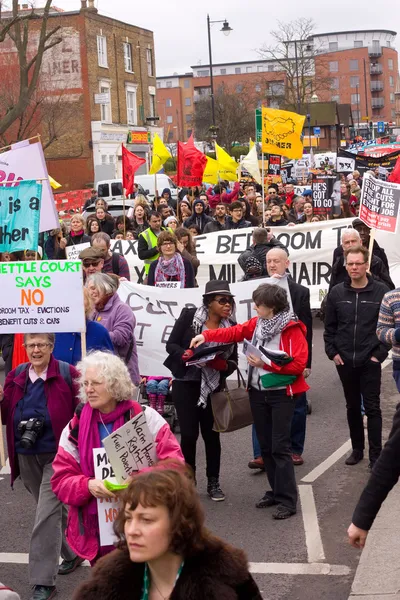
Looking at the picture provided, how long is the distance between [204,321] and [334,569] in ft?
6.90

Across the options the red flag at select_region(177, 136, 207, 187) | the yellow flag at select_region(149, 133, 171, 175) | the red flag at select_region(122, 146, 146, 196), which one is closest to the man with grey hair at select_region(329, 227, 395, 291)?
the red flag at select_region(122, 146, 146, 196)

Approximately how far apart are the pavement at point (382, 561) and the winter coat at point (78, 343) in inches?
85.1

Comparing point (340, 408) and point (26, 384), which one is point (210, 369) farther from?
point (340, 408)

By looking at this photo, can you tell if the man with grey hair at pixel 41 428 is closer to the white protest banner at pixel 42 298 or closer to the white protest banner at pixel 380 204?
the white protest banner at pixel 42 298

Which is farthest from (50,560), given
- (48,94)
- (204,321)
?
(48,94)

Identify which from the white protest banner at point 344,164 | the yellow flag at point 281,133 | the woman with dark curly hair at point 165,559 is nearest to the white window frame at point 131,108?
the white protest banner at point 344,164

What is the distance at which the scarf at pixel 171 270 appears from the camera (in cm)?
1031

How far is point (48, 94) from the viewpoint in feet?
164

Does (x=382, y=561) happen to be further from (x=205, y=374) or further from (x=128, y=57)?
(x=128, y=57)

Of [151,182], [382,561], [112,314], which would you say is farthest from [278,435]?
[151,182]

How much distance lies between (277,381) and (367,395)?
3.95 feet

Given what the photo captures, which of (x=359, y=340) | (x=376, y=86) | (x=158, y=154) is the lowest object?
(x=359, y=340)

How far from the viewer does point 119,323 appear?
741 centimetres

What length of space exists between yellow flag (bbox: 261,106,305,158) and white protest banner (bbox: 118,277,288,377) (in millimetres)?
9791
